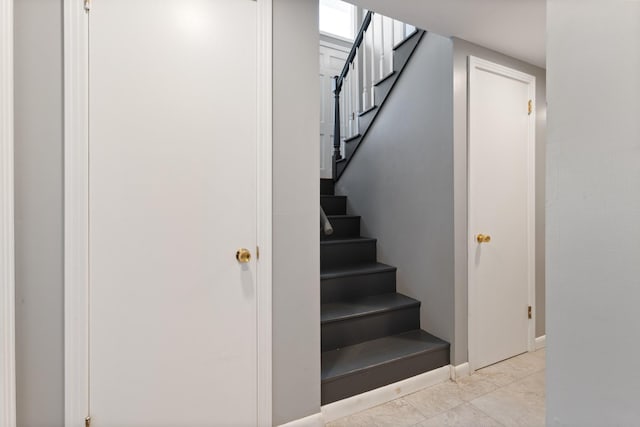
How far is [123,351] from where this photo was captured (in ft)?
3.92

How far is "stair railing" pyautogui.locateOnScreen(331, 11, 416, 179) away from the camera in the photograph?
2.75m

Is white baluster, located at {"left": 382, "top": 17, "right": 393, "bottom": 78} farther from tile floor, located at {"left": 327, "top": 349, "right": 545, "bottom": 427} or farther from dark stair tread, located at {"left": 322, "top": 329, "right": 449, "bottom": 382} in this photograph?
tile floor, located at {"left": 327, "top": 349, "right": 545, "bottom": 427}

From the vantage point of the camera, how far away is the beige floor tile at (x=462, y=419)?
162cm

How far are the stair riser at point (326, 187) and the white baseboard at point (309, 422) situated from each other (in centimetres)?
233

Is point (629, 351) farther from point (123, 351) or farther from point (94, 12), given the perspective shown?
point (94, 12)

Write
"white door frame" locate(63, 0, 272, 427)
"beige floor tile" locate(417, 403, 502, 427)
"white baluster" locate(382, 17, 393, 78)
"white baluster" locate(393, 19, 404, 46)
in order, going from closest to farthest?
"white door frame" locate(63, 0, 272, 427) < "beige floor tile" locate(417, 403, 502, 427) < "white baluster" locate(393, 19, 404, 46) < "white baluster" locate(382, 17, 393, 78)

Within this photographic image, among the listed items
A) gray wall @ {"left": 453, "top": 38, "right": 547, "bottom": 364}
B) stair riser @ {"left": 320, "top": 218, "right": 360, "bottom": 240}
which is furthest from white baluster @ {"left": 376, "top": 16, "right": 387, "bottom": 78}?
stair riser @ {"left": 320, "top": 218, "right": 360, "bottom": 240}

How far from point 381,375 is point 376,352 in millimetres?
148

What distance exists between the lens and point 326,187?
3.52 m

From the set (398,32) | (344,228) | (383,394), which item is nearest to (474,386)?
(383,394)

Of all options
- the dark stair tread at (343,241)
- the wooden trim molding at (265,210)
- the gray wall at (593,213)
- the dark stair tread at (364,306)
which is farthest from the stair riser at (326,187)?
the gray wall at (593,213)

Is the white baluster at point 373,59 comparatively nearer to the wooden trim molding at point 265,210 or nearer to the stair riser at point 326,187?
the stair riser at point 326,187

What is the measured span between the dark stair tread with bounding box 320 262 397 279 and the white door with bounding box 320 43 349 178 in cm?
166

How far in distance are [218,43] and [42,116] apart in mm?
712
